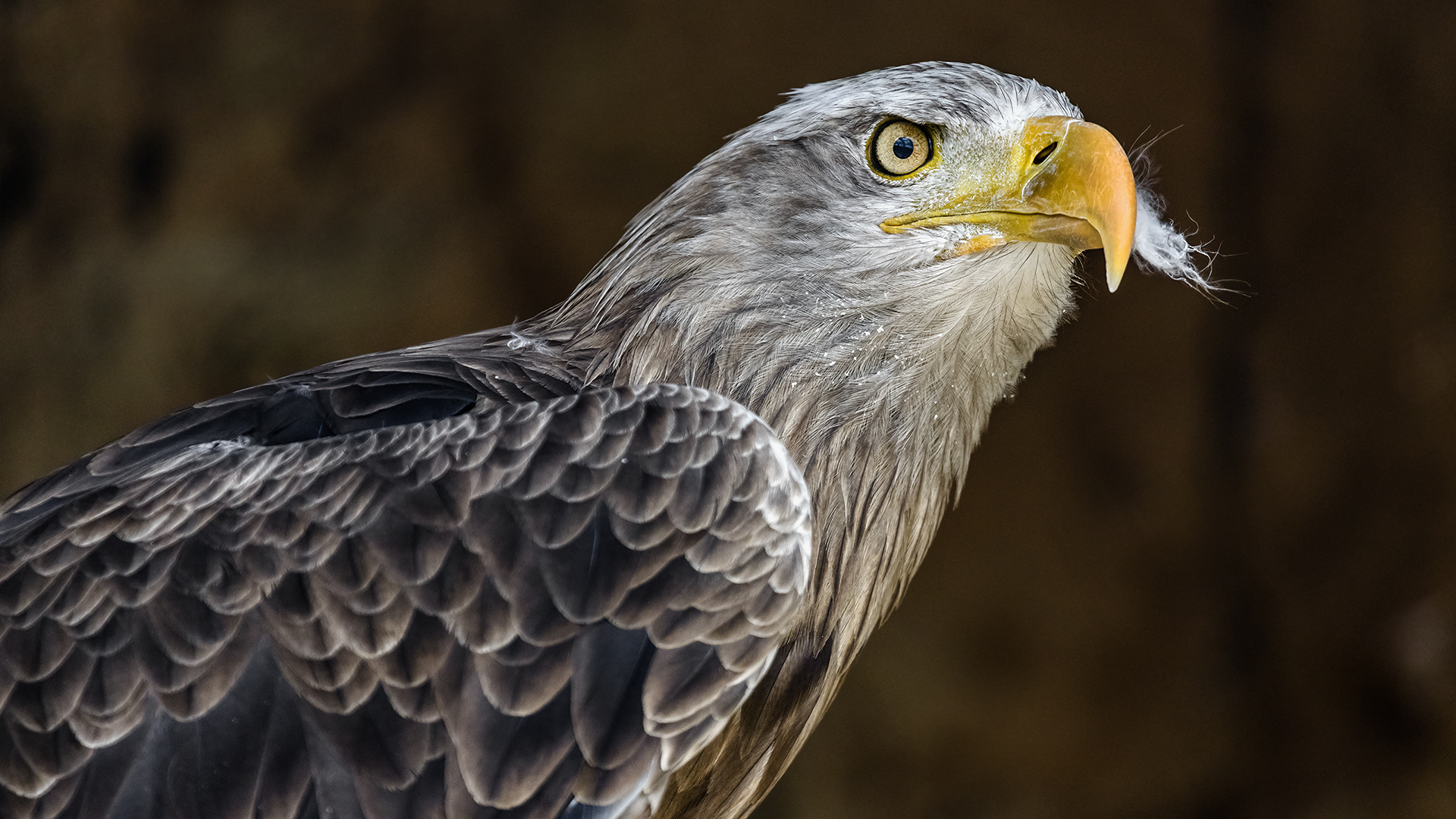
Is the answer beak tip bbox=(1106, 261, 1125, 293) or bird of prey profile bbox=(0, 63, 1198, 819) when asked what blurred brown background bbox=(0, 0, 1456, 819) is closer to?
bird of prey profile bbox=(0, 63, 1198, 819)

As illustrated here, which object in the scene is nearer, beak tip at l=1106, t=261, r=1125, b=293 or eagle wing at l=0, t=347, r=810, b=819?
eagle wing at l=0, t=347, r=810, b=819

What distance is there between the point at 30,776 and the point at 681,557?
3.10 ft

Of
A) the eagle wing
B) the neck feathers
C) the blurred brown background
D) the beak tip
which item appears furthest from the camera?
the blurred brown background

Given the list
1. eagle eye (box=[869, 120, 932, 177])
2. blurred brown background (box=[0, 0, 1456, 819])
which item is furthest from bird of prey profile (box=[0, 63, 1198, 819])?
blurred brown background (box=[0, 0, 1456, 819])

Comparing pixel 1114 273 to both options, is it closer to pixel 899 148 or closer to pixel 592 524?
pixel 899 148

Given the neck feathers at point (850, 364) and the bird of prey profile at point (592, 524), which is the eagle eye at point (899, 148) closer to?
the bird of prey profile at point (592, 524)

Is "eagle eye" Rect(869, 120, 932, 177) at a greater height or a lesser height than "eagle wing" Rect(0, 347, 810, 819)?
greater

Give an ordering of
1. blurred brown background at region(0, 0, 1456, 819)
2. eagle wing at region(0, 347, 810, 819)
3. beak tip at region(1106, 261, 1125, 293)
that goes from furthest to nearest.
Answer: blurred brown background at region(0, 0, 1456, 819) < beak tip at region(1106, 261, 1125, 293) < eagle wing at region(0, 347, 810, 819)

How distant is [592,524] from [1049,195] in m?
0.91

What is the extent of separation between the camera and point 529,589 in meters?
1.76

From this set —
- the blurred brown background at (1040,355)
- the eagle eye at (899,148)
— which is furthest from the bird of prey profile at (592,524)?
the blurred brown background at (1040,355)

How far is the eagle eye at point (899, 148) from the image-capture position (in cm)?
215

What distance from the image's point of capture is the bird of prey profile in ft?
5.71

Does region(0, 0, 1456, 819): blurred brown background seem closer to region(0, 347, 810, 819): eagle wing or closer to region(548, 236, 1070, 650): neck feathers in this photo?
region(548, 236, 1070, 650): neck feathers
